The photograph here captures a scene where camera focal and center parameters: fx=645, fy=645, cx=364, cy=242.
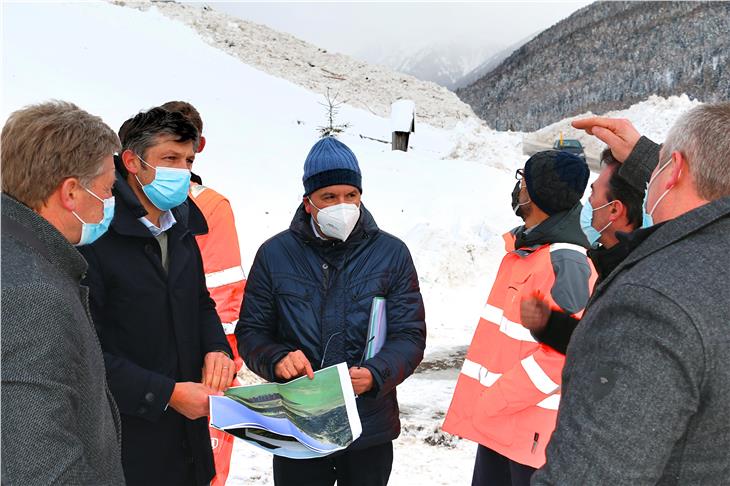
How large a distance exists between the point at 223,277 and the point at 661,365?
9.50ft

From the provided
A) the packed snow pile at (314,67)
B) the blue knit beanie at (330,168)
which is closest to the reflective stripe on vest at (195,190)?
the blue knit beanie at (330,168)

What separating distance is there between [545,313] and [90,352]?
1541 millimetres

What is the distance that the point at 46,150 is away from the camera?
180cm

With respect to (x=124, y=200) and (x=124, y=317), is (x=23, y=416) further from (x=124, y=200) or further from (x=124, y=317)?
(x=124, y=200)

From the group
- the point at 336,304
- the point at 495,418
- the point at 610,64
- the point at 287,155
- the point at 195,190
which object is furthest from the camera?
the point at 610,64

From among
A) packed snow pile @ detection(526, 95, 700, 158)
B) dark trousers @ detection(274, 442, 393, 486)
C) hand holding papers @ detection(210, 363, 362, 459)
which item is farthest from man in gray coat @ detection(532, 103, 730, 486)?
packed snow pile @ detection(526, 95, 700, 158)

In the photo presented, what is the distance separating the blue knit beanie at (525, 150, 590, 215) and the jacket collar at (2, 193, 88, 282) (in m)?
2.13

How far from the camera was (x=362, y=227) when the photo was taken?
9.73ft

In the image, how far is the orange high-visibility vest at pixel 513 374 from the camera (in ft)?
9.02

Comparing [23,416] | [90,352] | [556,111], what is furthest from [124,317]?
[556,111]

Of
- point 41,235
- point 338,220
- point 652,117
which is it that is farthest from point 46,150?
point 652,117

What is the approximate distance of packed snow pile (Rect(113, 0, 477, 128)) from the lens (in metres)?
25.1

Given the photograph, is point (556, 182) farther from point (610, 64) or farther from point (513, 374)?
point (610, 64)

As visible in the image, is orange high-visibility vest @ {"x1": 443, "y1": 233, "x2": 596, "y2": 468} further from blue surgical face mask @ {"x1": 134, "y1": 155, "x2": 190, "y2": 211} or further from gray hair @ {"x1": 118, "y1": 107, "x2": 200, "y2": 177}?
gray hair @ {"x1": 118, "y1": 107, "x2": 200, "y2": 177}
